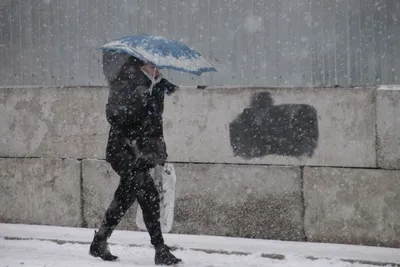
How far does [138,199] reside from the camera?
22.9 feet

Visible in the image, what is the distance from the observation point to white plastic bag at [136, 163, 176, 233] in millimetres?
7203

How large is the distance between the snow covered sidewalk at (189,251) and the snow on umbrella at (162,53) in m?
1.72

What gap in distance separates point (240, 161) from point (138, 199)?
1.72m

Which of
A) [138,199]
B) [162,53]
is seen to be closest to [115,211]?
[138,199]

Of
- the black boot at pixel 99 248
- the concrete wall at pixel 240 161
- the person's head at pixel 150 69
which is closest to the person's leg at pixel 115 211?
the black boot at pixel 99 248

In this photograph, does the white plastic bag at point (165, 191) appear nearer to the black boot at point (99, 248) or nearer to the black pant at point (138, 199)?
the black pant at point (138, 199)

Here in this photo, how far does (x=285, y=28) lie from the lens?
846 cm

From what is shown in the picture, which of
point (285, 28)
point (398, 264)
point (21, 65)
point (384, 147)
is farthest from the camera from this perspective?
point (21, 65)

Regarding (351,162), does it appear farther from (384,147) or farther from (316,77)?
(316,77)

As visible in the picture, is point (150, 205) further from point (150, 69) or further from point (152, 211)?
point (150, 69)

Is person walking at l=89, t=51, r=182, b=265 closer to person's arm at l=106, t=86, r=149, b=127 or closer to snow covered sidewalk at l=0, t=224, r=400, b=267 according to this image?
person's arm at l=106, t=86, r=149, b=127

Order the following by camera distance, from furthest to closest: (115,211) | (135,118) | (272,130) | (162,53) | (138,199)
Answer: (272,130), (115,211), (138,199), (135,118), (162,53)

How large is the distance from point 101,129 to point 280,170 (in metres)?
1.99

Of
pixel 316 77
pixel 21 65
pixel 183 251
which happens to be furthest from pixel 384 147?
pixel 21 65
